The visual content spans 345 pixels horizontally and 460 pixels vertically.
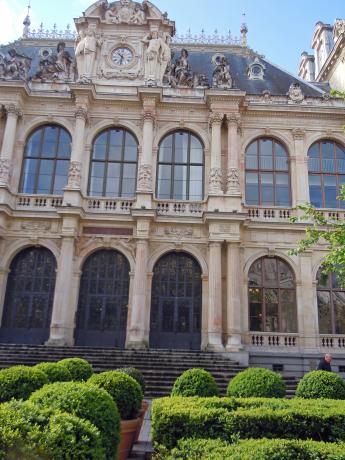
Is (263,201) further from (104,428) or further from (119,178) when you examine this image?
(104,428)

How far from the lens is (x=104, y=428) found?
18.3 feet

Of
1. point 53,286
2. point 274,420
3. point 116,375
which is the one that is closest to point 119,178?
point 53,286

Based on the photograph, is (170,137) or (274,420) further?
(170,137)

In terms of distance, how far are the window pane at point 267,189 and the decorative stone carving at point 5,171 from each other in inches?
485

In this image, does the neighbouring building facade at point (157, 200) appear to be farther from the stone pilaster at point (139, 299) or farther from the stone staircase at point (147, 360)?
the stone staircase at point (147, 360)

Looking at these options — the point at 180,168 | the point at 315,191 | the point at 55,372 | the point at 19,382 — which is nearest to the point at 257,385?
the point at 55,372

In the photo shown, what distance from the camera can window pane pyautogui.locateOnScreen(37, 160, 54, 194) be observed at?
21578 mm

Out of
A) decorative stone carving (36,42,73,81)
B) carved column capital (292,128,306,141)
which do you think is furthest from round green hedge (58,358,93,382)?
decorative stone carving (36,42,73,81)

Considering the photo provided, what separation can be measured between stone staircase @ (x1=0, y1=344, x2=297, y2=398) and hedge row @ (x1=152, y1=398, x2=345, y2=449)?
8.90 m

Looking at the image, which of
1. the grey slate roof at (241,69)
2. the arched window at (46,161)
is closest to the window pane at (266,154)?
the grey slate roof at (241,69)

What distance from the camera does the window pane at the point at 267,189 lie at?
21609mm

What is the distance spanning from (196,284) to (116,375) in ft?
40.5

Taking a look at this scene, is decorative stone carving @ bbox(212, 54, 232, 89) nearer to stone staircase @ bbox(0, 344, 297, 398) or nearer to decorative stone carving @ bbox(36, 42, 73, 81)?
decorative stone carving @ bbox(36, 42, 73, 81)

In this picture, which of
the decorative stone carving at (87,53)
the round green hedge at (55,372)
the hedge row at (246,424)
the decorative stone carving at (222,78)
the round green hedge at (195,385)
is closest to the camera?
the hedge row at (246,424)
